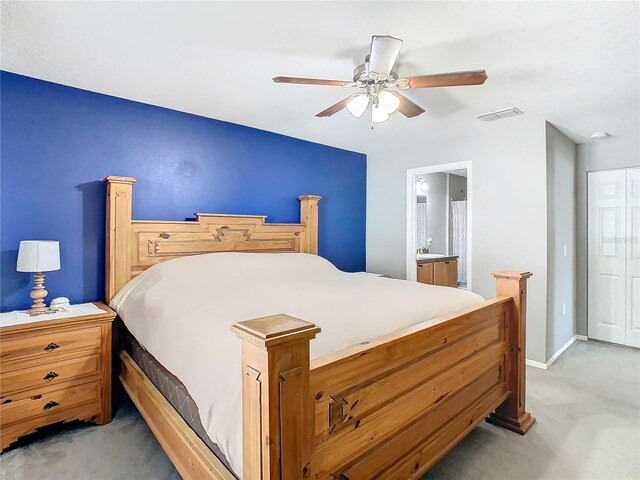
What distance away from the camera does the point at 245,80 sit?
2477 millimetres

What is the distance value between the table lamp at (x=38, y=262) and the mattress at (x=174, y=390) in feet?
2.16

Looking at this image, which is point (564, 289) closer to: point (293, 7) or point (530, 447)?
point (530, 447)

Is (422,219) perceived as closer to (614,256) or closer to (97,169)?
(614,256)

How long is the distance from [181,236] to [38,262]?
1.03 m

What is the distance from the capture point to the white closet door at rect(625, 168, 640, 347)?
12.5ft

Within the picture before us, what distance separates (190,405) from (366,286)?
148cm

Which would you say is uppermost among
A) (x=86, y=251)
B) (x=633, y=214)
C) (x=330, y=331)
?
(x=633, y=214)

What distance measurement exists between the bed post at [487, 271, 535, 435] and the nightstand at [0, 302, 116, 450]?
2.61m

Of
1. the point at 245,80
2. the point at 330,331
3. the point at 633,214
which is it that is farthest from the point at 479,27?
the point at 633,214

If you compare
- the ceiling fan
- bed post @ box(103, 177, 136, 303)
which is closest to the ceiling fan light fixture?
the ceiling fan

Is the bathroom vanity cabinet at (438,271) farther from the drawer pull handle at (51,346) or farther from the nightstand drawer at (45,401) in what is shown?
the drawer pull handle at (51,346)

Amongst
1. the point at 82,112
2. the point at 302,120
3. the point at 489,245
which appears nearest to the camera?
the point at 82,112

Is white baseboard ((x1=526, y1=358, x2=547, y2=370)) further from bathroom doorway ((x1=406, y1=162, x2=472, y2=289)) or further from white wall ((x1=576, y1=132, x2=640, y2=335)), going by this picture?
bathroom doorway ((x1=406, y1=162, x2=472, y2=289))

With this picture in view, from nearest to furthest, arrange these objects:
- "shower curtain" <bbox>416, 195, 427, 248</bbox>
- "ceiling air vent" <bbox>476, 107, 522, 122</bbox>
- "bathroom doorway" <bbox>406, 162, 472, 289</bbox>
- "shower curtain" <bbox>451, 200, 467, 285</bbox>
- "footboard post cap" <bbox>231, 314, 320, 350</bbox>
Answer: "footboard post cap" <bbox>231, 314, 320, 350</bbox> < "ceiling air vent" <bbox>476, 107, 522, 122</bbox> < "bathroom doorway" <bbox>406, 162, 472, 289</bbox> < "shower curtain" <bbox>416, 195, 427, 248</bbox> < "shower curtain" <bbox>451, 200, 467, 285</bbox>
